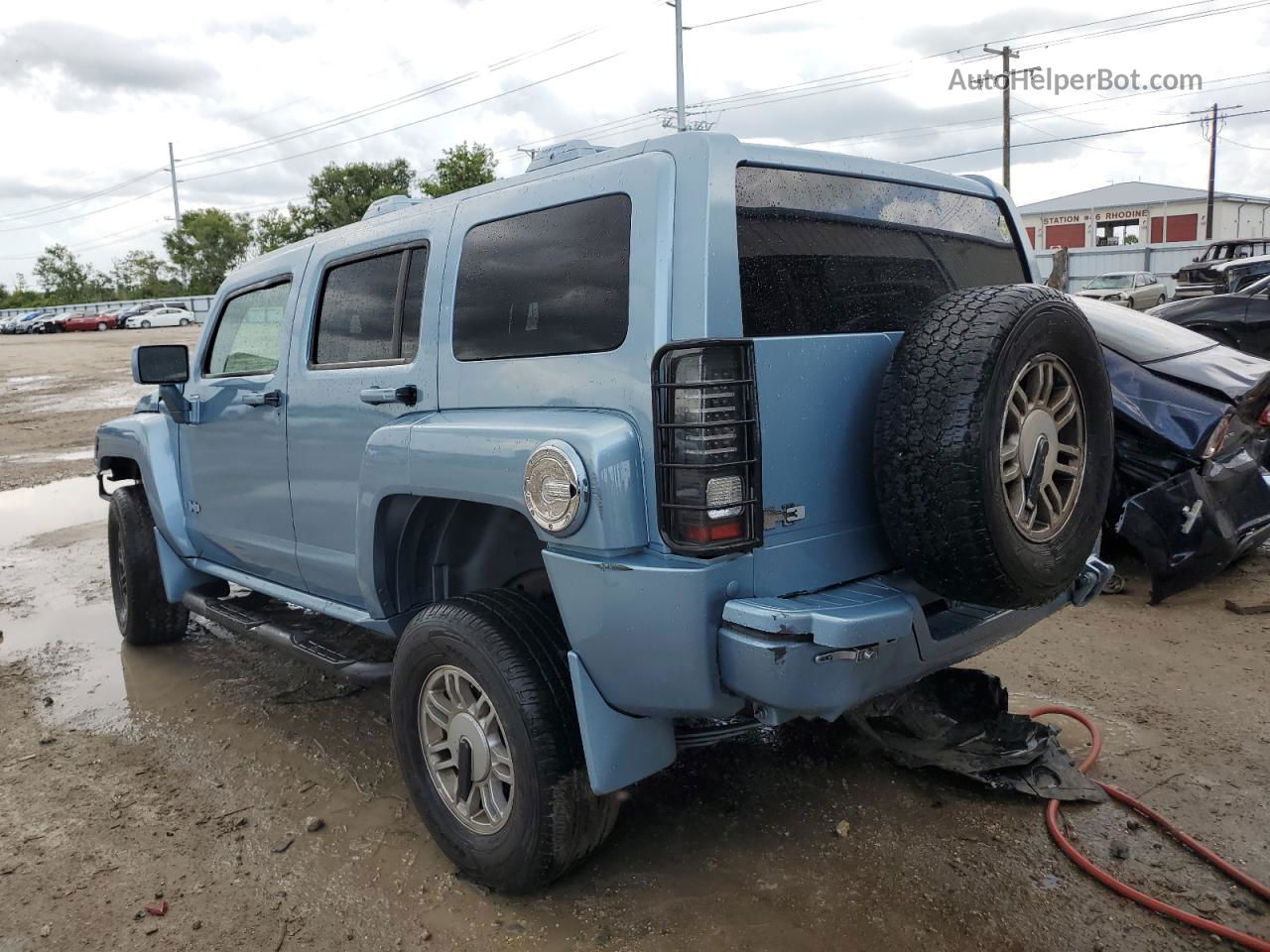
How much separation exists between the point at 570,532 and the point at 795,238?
0.97 meters

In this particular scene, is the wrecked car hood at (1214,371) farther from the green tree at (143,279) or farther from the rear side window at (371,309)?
the green tree at (143,279)

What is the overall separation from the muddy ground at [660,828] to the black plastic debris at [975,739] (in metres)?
0.09

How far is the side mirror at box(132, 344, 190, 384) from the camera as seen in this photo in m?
4.39

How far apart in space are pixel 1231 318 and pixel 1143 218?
56771 millimetres

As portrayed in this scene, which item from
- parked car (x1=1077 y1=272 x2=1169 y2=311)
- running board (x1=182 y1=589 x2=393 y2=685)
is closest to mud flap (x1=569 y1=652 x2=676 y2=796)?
running board (x1=182 y1=589 x2=393 y2=685)

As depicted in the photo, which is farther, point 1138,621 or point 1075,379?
point 1138,621

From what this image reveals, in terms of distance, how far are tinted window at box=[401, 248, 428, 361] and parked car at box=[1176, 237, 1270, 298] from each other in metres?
20.0

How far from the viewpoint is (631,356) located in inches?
96.0

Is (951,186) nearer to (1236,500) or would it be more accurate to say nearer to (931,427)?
(931,427)

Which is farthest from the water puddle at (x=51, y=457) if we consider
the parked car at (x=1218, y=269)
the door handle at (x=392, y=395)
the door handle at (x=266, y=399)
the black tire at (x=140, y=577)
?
the parked car at (x=1218, y=269)

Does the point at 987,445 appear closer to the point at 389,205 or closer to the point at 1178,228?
the point at 389,205

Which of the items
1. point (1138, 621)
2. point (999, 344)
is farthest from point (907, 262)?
point (1138, 621)

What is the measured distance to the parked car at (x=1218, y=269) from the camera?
2388 centimetres

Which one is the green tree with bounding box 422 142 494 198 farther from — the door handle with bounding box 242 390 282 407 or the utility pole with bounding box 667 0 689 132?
the door handle with bounding box 242 390 282 407
